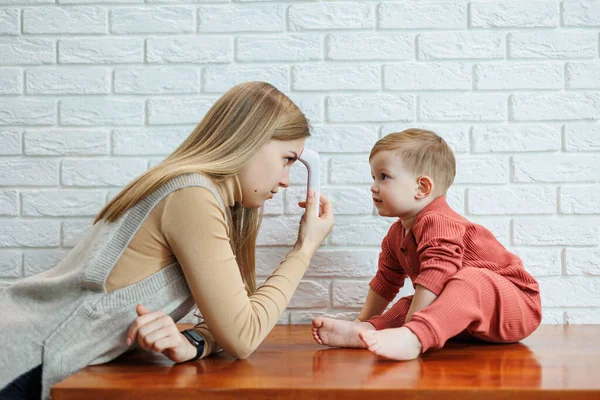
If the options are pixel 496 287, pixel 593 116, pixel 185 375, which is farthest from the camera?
pixel 593 116

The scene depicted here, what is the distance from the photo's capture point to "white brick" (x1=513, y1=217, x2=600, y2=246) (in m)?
2.01

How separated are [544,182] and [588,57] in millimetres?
401

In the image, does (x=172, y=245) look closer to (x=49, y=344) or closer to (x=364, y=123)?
(x=49, y=344)

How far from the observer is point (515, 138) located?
2.01m

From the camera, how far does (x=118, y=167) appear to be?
204 centimetres

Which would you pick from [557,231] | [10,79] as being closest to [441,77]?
[557,231]

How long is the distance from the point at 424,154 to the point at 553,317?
0.71 m

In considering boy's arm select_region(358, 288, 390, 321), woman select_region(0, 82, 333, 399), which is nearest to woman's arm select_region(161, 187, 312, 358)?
woman select_region(0, 82, 333, 399)

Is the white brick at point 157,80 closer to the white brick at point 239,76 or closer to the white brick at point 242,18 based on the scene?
the white brick at point 239,76

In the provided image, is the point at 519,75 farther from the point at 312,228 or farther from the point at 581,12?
the point at 312,228

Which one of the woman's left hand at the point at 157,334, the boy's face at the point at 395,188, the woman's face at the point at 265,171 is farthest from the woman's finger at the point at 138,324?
the boy's face at the point at 395,188

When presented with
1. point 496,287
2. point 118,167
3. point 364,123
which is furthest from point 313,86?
point 496,287

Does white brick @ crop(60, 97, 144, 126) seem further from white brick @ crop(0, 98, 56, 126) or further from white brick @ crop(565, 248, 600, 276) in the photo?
white brick @ crop(565, 248, 600, 276)

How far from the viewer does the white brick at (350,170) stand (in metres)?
2.02
